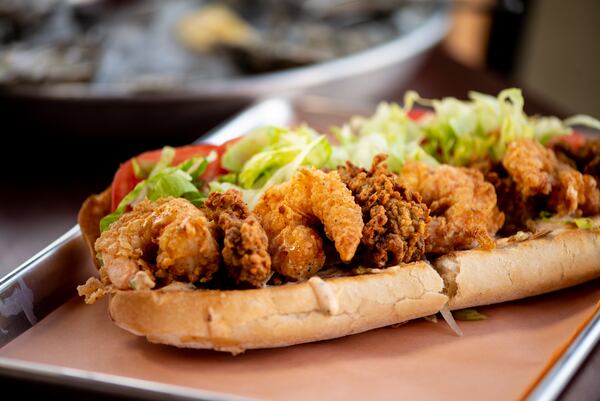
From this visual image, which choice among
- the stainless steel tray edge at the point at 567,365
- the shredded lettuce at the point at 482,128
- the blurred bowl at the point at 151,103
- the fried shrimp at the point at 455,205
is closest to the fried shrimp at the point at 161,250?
the fried shrimp at the point at 455,205

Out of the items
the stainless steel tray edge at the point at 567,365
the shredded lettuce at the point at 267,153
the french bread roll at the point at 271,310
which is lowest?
the stainless steel tray edge at the point at 567,365

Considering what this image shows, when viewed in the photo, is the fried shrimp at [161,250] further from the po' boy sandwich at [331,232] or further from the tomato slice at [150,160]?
the tomato slice at [150,160]

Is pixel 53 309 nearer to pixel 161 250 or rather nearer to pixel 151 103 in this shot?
pixel 161 250

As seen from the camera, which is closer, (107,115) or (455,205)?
(455,205)

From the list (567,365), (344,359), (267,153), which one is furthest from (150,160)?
(567,365)

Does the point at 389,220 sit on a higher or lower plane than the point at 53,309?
A: higher

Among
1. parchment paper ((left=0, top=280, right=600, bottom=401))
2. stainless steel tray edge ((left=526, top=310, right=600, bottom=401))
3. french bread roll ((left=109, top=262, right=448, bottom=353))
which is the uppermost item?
french bread roll ((left=109, top=262, right=448, bottom=353))

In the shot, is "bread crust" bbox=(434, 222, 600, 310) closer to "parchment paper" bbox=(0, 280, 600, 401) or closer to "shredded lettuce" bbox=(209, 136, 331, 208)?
"parchment paper" bbox=(0, 280, 600, 401)

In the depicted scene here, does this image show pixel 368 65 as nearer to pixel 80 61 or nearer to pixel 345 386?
pixel 80 61

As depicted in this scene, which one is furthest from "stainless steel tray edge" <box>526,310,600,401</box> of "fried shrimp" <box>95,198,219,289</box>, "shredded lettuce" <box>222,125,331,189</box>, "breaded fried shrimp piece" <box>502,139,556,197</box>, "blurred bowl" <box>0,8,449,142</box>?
"blurred bowl" <box>0,8,449,142</box>
